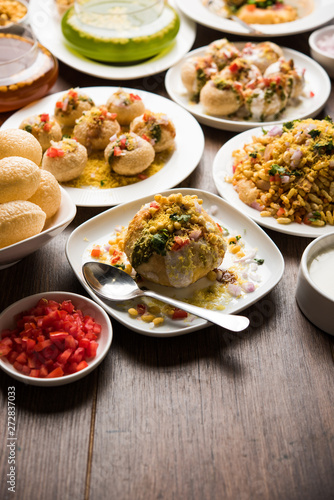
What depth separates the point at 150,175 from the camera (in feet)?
8.85

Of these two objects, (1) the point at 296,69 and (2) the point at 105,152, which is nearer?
(2) the point at 105,152

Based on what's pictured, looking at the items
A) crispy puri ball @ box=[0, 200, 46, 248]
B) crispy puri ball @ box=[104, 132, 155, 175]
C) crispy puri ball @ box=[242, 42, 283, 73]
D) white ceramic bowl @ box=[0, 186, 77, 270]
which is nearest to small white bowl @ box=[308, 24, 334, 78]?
crispy puri ball @ box=[242, 42, 283, 73]

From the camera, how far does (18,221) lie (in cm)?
190

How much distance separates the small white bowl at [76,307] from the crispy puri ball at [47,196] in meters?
0.36

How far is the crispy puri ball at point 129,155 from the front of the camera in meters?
2.61

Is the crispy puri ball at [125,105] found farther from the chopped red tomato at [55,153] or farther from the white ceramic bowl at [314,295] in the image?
the white ceramic bowl at [314,295]

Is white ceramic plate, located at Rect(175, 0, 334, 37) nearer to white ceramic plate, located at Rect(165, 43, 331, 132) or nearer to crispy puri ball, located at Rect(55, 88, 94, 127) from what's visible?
white ceramic plate, located at Rect(165, 43, 331, 132)

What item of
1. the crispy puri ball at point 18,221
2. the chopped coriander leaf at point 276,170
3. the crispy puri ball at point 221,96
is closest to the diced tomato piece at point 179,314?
the crispy puri ball at point 18,221

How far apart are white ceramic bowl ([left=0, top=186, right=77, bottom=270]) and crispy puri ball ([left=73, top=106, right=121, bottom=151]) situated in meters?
0.65

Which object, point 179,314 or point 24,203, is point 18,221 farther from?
point 179,314

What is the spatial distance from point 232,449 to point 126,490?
1.14 ft

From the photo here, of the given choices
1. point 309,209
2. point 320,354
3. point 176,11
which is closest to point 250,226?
point 309,209

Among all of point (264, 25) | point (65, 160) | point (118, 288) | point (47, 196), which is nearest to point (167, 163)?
point (65, 160)

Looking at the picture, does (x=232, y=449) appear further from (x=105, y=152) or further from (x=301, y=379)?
(x=105, y=152)
